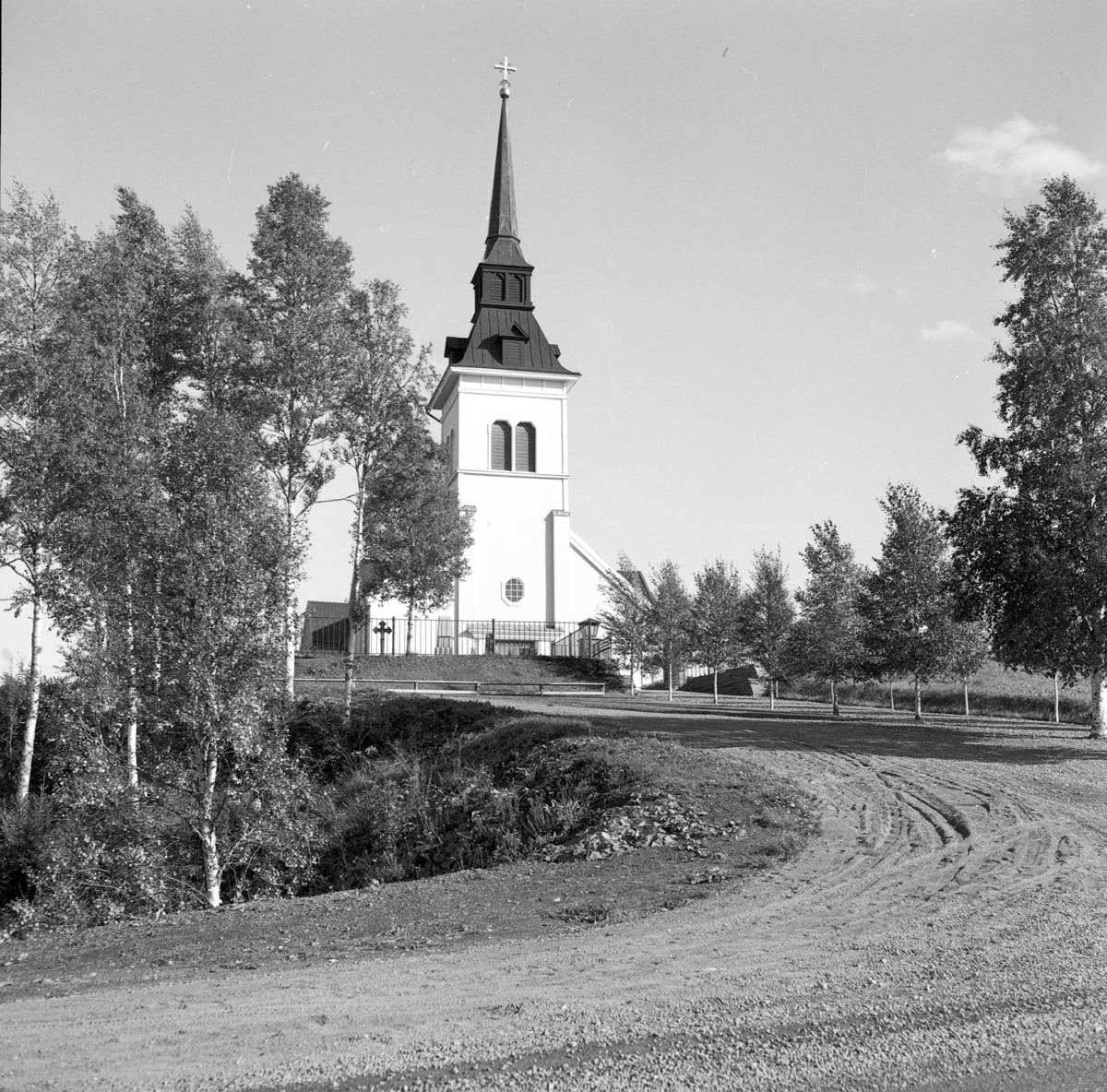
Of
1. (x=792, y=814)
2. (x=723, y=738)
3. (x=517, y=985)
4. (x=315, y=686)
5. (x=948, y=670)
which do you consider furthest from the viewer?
(x=315, y=686)

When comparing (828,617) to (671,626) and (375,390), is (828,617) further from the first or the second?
(375,390)

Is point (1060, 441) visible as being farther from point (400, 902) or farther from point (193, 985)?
point (193, 985)

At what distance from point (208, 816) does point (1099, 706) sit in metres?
18.7

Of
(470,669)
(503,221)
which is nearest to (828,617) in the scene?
(470,669)

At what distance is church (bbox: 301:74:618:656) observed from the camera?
1987 inches

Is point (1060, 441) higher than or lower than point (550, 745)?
higher

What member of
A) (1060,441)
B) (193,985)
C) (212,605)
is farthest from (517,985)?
(1060,441)

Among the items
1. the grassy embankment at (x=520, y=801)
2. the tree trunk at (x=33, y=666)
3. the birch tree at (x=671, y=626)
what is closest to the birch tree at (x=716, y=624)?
the birch tree at (x=671, y=626)

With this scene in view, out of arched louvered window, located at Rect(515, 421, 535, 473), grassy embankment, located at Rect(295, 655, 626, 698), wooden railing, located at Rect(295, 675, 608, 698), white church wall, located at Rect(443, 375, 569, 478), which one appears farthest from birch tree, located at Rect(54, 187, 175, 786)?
arched louvered window, located at Rect(515, 421, 535, 473)

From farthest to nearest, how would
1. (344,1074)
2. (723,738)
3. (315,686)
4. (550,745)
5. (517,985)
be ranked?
1. (315,686)
2. (723,738)
3. (550,745)
4. (517,985)
5. (344,1074)

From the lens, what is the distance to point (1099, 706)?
22203 millimetres

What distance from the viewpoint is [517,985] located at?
7.11m

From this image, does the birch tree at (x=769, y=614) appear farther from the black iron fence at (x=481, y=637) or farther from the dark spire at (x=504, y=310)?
the dark spire at (x=504, y=310)

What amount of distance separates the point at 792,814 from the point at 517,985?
732 cm
